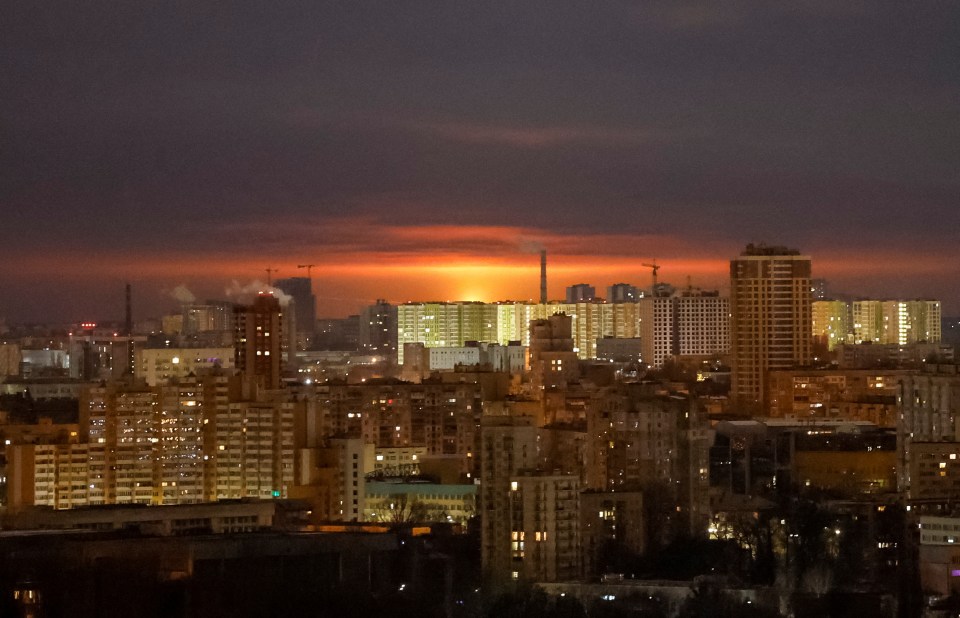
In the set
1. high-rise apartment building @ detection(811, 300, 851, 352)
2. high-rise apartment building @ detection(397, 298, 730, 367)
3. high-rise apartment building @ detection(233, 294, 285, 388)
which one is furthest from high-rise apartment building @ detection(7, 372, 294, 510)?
high-rise apartment building @ detection(397, 298, 730, 367)

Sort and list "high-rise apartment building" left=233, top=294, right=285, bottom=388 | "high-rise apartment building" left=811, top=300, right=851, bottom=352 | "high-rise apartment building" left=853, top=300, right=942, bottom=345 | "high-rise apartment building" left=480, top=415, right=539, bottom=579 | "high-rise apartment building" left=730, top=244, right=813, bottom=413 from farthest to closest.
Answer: "high-rise apartment building" left=853, top=300, right=942, bottom=345, "high-rise apartment building" left=811, top=300, right=851, bottom=352, "high-rise apartment building" left=730, top=244, right=813, bottom=413, "high-rise apartment building" left=233, top=294, right=285, bottom=388, "high-rise apartment building" left=480, top=415, right=539, bottom=579

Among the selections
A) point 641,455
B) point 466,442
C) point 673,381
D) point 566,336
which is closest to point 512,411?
point 466,442

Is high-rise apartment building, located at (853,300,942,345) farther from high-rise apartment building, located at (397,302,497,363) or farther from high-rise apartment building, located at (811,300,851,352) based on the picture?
high-rise apartment building, located at (397,302,497,363)

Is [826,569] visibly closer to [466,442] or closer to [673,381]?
[466,442]

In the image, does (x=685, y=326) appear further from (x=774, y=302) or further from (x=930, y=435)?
(x=930, y=435)

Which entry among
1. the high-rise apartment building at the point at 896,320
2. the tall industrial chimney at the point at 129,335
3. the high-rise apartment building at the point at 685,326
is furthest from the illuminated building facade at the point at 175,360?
the high-rise apartment building at the point at 896,320

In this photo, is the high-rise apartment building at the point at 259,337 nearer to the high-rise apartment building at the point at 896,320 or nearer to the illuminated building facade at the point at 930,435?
the illuminated building facade at the point at 930,435

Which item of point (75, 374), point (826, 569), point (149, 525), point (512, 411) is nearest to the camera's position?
point (826, 569)

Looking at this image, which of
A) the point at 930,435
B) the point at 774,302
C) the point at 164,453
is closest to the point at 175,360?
the point at 774,302
